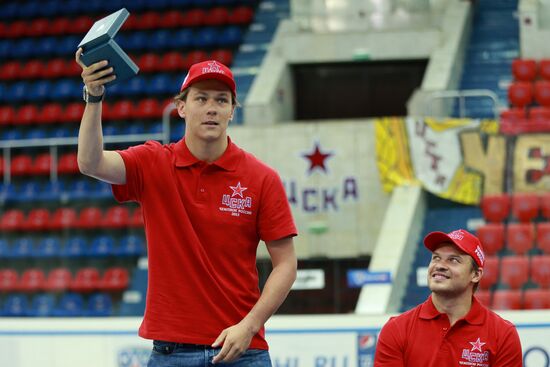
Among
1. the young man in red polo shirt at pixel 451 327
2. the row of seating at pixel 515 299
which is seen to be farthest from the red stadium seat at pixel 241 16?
the young man in red polo shirt at pixel 451 327

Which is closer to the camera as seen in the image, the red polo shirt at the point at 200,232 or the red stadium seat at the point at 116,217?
the red polo shirt at the point at 200,232

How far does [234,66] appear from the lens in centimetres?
1622

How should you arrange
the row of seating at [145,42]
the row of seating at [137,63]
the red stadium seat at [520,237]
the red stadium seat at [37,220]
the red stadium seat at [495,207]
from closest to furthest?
1. the red stadium seat at [520,237]
2. the red stadium seat at [495,207]
3. the red stadium seat at [37,220]
4. the row of seating at [137,63]
5. the row of seating at [145,42]

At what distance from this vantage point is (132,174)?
3.52 metres

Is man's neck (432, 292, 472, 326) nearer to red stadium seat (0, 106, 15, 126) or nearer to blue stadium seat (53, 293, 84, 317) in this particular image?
blue stadium seat (53, 293, 84, 317)

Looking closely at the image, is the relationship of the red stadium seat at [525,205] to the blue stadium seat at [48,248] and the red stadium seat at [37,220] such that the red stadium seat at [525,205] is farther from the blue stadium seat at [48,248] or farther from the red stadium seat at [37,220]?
the red stadium seat at [37,220]

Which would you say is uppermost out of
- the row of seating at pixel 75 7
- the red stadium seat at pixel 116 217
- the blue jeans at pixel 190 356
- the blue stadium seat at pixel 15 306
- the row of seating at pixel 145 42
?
the row of seating at pixel 75 7

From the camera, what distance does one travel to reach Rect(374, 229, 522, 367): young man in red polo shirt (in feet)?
14.4

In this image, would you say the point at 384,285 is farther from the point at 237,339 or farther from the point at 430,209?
the point at 237,339

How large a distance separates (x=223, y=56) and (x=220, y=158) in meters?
13.0

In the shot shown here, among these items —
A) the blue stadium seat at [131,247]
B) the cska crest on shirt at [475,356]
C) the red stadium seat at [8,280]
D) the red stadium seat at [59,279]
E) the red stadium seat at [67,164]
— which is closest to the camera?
the cska crest on shirt at [475,356]

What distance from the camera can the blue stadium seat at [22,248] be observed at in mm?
10531

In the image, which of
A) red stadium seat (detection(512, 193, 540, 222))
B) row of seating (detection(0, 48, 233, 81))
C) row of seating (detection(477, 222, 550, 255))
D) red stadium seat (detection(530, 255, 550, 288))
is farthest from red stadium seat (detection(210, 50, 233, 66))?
red stadium seat (detection(530, 255, 550, 288))

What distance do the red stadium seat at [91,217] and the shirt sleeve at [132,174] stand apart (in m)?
7.94
